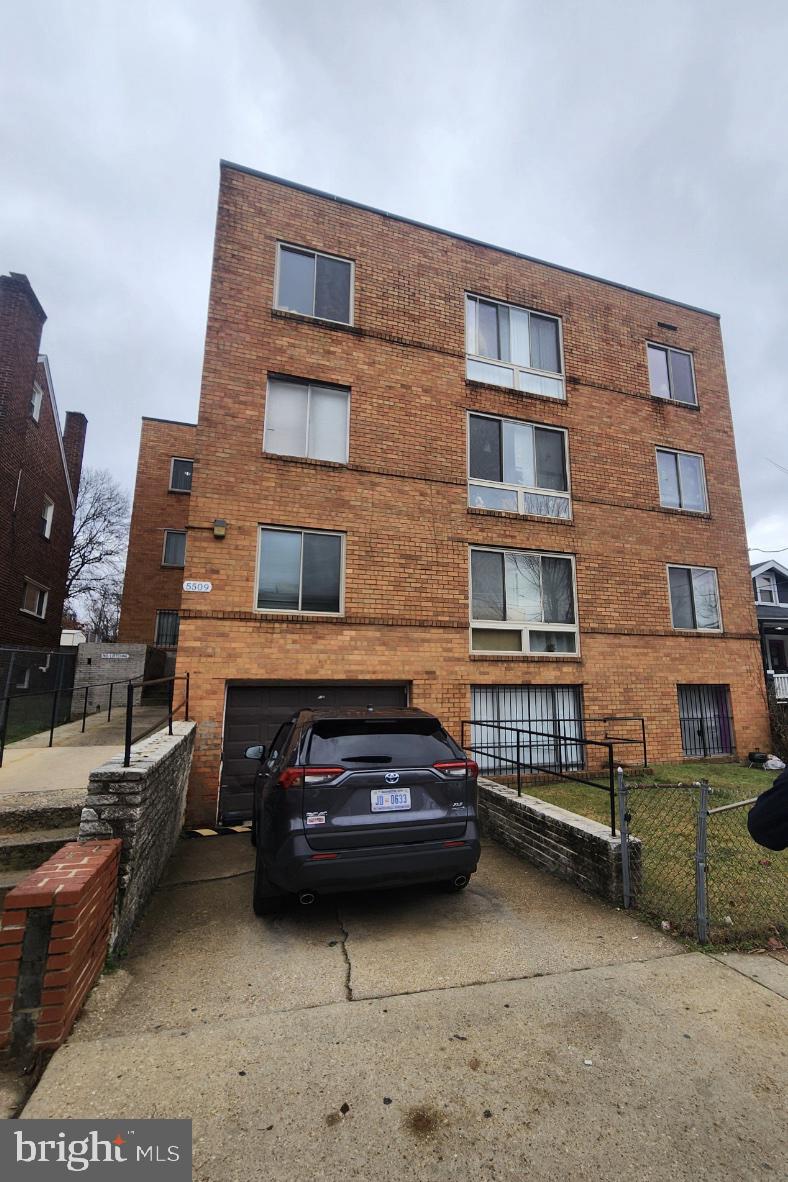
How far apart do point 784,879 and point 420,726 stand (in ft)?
12.1

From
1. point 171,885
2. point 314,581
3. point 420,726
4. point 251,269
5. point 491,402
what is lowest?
point 171,885

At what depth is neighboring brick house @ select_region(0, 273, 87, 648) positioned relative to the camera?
1527 centimetres

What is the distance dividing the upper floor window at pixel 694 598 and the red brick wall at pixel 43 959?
1103 centimetres

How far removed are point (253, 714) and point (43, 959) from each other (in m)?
5.34

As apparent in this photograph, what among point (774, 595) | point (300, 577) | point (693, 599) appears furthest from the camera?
point (774, 595)

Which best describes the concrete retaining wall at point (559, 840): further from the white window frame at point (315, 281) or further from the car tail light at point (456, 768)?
the white window frame at point (315, 281)

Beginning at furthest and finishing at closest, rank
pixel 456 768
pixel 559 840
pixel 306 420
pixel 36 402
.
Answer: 1. pixel 36 402
2. pixel 306 420
3. pixel 559 840
4. pixel 456 768

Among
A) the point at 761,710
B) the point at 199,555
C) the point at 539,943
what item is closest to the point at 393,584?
the point at 199,555

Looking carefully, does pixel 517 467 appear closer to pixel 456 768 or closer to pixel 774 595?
pixel 456 768

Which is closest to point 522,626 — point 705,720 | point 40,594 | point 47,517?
point 705,720

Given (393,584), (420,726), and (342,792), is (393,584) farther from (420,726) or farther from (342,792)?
(342,792)

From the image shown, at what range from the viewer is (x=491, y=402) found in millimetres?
10359

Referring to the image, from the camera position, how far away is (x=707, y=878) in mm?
4824

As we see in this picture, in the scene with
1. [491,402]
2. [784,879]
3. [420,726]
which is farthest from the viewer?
[491,402]
